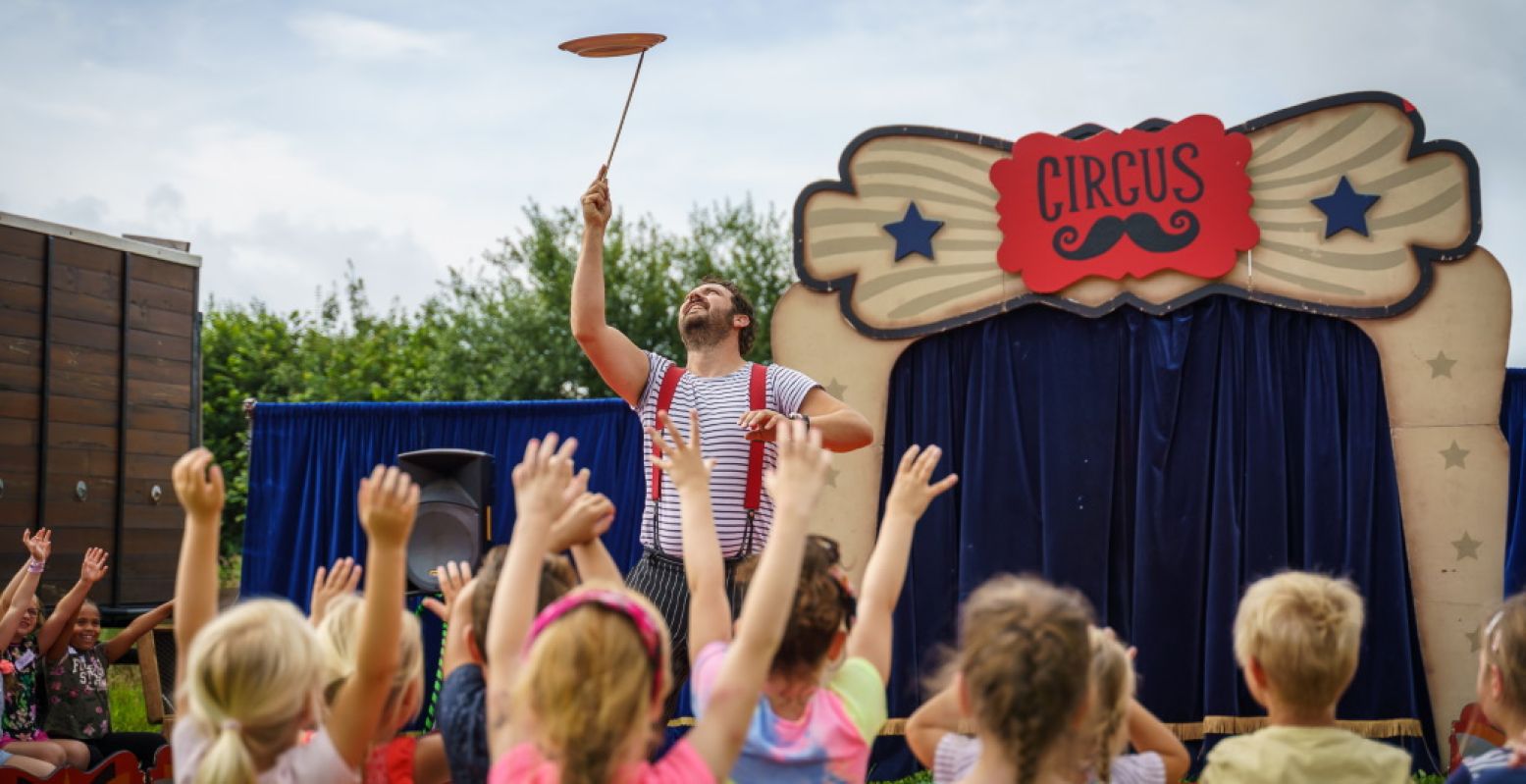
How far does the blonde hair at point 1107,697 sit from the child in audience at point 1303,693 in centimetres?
19

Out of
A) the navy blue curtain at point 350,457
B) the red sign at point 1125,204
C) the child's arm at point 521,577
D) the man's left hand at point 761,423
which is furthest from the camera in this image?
the navy blue curtain at point 350,457

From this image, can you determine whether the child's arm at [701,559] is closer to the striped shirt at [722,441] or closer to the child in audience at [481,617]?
the child in audience at [481,617]

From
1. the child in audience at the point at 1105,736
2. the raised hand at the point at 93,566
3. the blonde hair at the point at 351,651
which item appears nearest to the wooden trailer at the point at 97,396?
the raised hand at the point at 93,566

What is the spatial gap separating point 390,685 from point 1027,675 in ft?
2.86

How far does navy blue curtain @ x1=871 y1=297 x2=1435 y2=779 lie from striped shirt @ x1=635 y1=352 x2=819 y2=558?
1731mm

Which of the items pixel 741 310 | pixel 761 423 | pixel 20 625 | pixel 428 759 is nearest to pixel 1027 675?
pixel 428 759

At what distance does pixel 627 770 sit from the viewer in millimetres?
1358

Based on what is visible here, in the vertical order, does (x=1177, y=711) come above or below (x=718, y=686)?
below

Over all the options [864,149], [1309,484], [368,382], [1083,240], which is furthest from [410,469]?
[368,382]

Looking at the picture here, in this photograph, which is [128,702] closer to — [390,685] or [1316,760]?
[390,685]

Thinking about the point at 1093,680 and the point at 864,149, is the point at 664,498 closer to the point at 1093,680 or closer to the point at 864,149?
the point at 1093,680

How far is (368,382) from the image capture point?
16875mm

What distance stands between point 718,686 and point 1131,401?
3478 millimetres

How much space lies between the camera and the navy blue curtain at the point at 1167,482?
4.41 m
